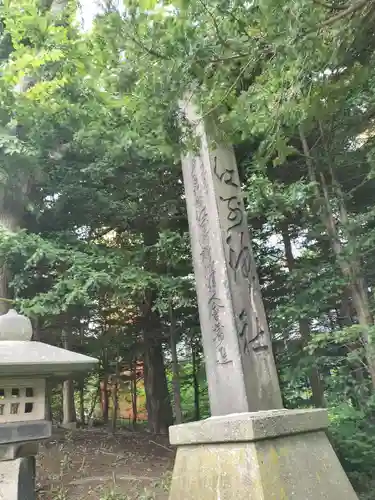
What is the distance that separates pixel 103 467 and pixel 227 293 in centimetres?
379

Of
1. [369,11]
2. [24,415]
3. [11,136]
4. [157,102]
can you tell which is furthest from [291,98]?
[11,136]

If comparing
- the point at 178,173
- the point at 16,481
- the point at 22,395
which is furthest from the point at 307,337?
the point at 16,481

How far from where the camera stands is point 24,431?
2.64 meters

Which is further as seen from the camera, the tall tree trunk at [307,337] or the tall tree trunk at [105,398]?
the tall tree trunk at [105,398]

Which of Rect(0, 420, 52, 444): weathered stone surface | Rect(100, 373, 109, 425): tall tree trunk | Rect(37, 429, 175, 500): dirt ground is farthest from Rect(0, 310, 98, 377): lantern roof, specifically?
Rect(100, 373, 109, 425): tall tree trunk

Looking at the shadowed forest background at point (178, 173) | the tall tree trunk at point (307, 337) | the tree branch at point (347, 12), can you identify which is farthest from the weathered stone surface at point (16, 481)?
the tall tree trunk at point (307, 337)

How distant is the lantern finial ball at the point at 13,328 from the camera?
2.72 metres

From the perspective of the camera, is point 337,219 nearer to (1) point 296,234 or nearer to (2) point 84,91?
(1) point 296,234

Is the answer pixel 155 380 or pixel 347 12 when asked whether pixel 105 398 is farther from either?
pixel 347 12

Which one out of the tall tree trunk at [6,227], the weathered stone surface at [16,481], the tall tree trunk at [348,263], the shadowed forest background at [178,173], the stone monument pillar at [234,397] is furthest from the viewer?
the tall tree trunk at [6,227]

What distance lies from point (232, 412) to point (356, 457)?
2621 millimetres

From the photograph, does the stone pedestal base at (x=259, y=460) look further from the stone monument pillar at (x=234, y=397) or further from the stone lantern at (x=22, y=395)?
the stone lantern at (x=22, y=395)

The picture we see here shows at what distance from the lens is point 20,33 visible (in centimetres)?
464

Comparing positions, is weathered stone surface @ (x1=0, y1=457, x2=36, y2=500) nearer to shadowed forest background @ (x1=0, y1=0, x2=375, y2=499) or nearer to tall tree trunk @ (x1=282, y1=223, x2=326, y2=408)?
shadowed forest background @ (x1=0, y1=0, x2=375, y2=499)
